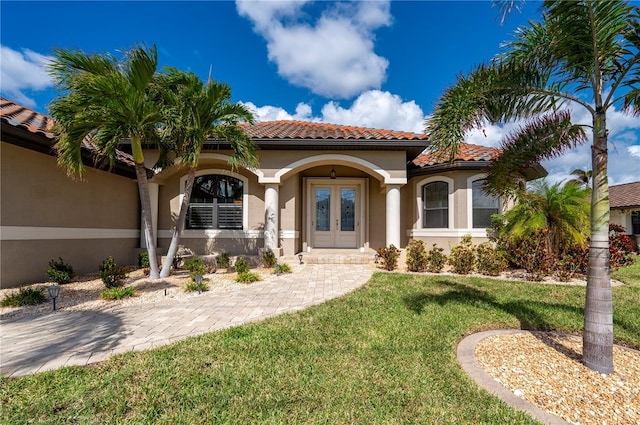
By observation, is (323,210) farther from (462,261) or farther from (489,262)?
(489,262)

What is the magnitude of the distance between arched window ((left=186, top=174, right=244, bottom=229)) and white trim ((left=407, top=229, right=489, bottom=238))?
6.99 metres

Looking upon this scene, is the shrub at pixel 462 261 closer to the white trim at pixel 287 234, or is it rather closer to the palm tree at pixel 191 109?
the white trim at pixel 287 234

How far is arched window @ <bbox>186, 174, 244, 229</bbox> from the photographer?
34.7 ft

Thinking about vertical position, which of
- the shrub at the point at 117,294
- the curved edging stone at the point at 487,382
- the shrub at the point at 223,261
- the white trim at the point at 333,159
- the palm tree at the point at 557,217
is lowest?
the curved edging stone at the point at 487,382

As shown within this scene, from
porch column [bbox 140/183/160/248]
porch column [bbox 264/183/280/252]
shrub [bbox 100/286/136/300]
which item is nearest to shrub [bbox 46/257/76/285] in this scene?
shrub [bbox 100/286/136/300]

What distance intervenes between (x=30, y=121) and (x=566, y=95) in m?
11.1

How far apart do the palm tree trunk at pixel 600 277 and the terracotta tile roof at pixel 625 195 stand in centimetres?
2340

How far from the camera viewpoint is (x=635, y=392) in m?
2.75

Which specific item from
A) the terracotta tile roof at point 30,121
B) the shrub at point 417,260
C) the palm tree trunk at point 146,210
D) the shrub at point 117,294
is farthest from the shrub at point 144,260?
the shrub at point 417,260

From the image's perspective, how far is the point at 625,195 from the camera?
21.2 metres


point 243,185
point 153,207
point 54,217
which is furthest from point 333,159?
point 54,217

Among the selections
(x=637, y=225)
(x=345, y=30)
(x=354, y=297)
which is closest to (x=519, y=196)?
(x=354, y=297)

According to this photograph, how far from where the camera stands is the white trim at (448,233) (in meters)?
10.3

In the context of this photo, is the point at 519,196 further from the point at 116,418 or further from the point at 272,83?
the point at 272,83
